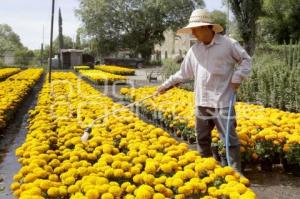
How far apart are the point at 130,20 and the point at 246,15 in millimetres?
36091

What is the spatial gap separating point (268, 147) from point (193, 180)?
7.19ft

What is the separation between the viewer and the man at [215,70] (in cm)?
450

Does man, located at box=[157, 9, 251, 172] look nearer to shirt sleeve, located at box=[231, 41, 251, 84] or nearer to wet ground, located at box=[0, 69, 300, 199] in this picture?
shirt sleeve, located at box=[231, 41, 251, 84]

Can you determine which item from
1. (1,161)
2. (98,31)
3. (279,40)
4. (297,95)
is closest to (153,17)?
(98,31)

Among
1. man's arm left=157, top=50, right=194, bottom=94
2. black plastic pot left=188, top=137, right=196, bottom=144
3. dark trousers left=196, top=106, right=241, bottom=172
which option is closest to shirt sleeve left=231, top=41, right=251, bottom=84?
dark trousers left=196, top=106, right=241, bottom=172

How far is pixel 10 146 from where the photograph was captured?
290 inches

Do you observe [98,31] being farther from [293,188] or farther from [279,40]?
[293,188]

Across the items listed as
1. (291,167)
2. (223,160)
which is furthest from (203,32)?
(291,167)

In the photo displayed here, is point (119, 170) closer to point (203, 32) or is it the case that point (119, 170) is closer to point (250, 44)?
point (203, 32)

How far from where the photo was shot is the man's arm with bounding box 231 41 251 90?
14.4 feet

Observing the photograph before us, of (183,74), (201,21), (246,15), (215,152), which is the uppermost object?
(246,15)

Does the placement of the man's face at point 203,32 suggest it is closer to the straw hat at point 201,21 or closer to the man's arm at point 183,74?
the straw hat at point 201,21

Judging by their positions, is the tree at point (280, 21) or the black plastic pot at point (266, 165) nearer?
the black plastic pot at point (266, 165)

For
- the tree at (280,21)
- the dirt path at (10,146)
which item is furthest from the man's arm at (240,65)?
the tree at (280,21)
